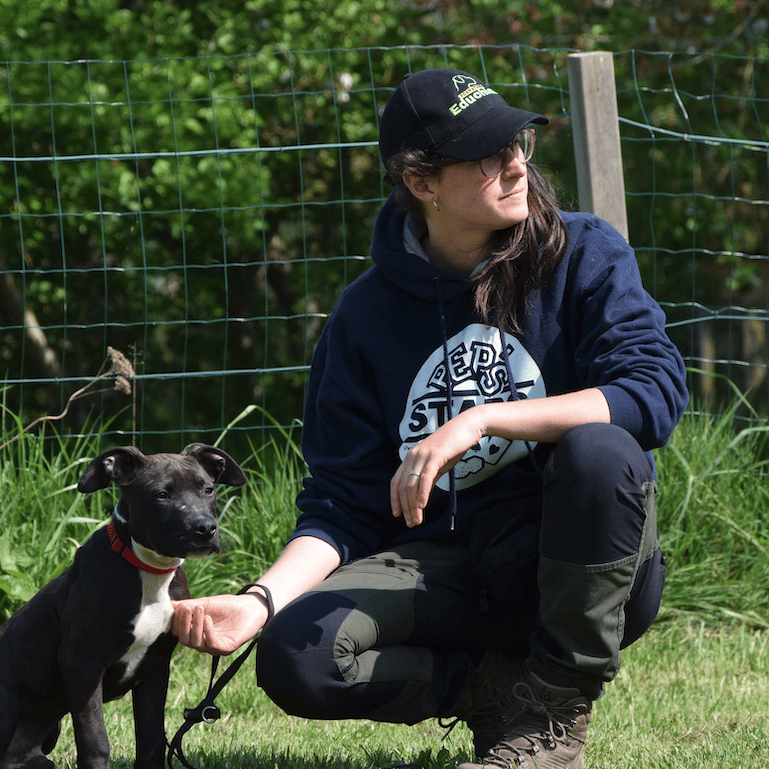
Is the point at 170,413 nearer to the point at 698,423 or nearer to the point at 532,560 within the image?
the point at 698,423

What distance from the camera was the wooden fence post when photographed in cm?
366

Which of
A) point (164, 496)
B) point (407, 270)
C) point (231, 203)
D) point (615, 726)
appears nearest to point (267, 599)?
point (164, 496)

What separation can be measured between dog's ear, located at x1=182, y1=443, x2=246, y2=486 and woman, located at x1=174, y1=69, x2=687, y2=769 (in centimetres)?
19

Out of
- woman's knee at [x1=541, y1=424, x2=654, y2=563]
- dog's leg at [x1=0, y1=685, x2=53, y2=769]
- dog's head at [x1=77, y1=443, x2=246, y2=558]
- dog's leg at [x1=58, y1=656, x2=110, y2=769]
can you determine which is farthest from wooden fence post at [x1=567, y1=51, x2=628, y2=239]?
dog's leg at [x1=0, y1=685, x2=53, y2=769]

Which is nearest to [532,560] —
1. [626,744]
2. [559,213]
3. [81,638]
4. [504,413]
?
[504,413]

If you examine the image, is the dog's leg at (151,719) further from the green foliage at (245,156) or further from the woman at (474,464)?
the green foliage at (245,156)

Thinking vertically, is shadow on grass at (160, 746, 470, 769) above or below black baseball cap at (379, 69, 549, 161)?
below

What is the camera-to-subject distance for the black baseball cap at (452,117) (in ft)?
7.43

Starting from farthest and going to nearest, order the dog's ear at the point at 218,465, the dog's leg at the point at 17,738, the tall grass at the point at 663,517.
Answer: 1. the tall grass at the point at 663,517
2. the dog's ear at the point at 218,465
3. the dog's leg at the point at 17,738

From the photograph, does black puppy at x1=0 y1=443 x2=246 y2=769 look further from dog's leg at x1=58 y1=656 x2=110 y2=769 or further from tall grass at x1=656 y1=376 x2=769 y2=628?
tall grass at x1=656 y1=376 x2=769 y2=628

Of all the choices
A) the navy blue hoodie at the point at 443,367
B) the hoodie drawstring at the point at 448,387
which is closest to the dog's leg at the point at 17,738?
the navy blue hoodie at the point at 443,367

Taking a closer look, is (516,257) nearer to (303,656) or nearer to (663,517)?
(303,656)

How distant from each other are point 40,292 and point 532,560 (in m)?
5.98

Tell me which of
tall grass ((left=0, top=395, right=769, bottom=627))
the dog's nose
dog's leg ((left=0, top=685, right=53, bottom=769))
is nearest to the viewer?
the dog's nose
